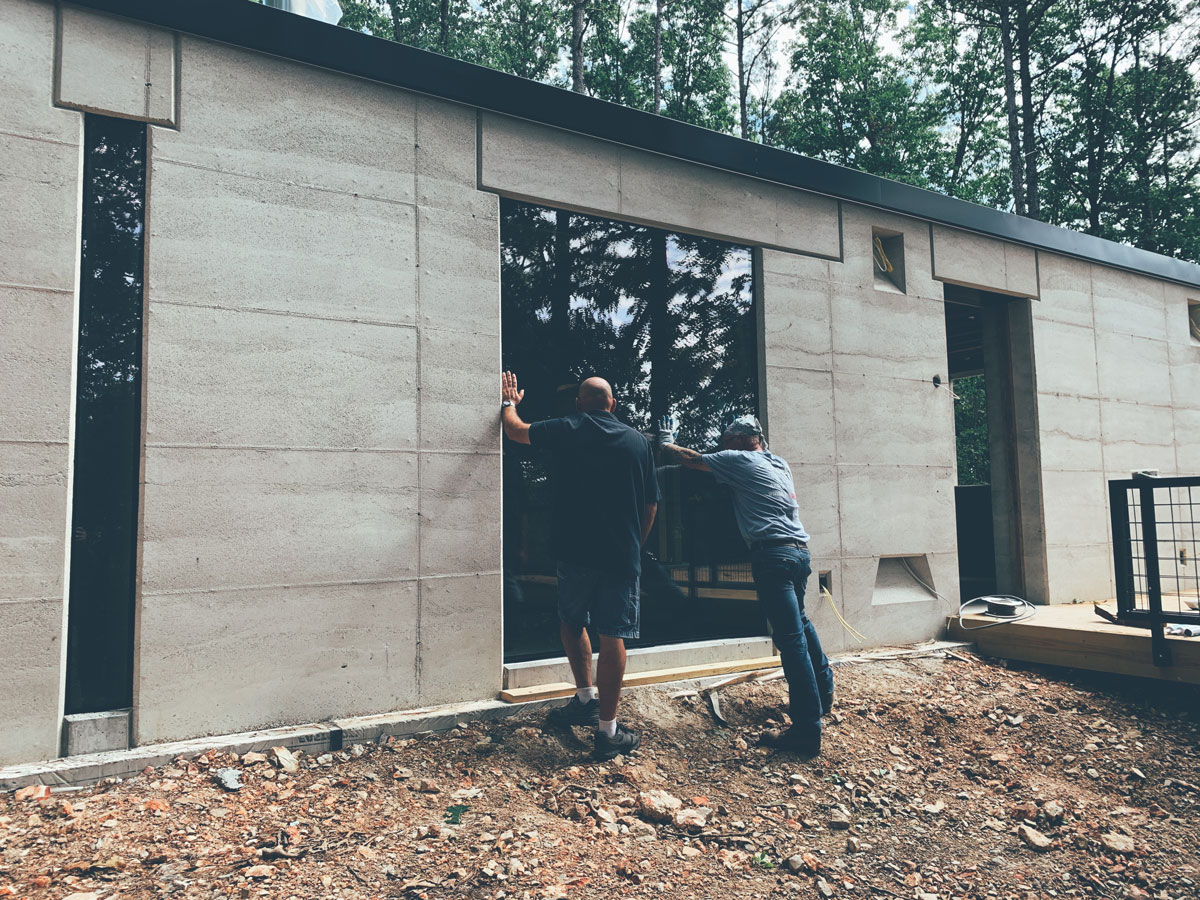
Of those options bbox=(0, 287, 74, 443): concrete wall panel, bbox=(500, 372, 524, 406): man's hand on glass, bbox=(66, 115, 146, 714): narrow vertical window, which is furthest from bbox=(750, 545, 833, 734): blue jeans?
bbox=(0, 287, 74, 443): concrete wall panel

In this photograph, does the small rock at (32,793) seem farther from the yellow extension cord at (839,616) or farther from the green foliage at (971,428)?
the green foliage at (971,428)

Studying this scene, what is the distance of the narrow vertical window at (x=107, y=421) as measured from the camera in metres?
4.07

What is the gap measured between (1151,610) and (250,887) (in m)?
6.06

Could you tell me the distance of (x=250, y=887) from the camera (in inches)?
123

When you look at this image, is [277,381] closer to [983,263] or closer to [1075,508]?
[983,263]

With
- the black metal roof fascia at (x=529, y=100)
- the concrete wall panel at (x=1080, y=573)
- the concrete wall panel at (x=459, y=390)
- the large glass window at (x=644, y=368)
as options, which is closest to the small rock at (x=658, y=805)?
the large glass window at (x=644, y=368)

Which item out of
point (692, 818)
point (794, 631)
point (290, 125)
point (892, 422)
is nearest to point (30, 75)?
point (290, 125)

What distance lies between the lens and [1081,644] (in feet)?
21.0

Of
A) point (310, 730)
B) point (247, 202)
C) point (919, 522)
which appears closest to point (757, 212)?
point (919, 522)

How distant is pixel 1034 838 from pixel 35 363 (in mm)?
5442

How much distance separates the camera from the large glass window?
5477 mm

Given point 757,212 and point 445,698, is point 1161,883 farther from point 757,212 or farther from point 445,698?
point 757,212

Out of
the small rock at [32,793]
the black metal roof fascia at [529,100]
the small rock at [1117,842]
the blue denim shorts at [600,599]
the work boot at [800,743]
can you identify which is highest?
the black metal roof fascia at [529,100]

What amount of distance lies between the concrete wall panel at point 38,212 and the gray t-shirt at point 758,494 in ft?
12.4
